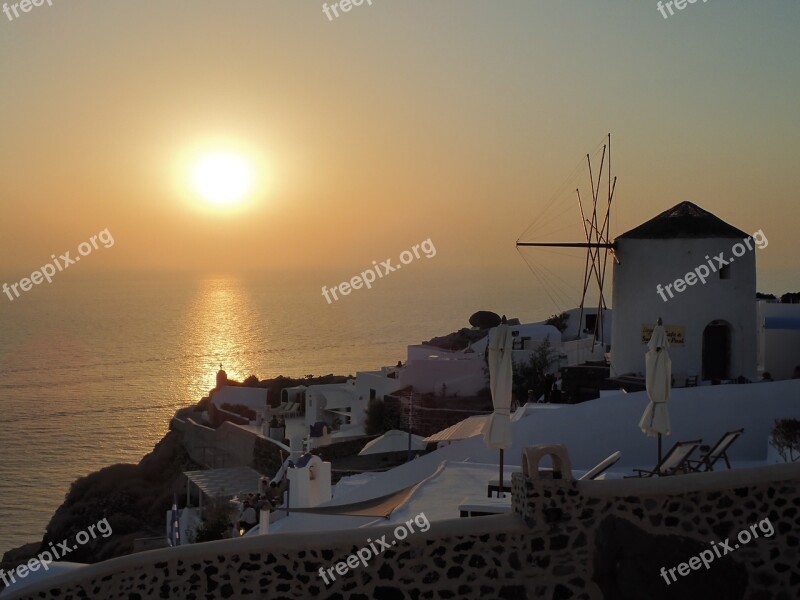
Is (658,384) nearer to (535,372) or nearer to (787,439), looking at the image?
(787,439)

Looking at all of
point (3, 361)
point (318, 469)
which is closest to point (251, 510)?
point (318, 469)

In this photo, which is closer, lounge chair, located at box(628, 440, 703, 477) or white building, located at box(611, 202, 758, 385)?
lounge chair, located at box(628, 440, 703, 477)

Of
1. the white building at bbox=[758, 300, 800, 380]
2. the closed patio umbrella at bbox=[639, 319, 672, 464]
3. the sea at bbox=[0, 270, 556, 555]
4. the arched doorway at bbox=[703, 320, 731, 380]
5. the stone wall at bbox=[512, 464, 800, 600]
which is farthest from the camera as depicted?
the sea at bbox=[0, 270, 556, 555]

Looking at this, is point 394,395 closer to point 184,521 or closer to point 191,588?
point 184,521

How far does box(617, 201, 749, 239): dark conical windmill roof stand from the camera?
52.5 ft

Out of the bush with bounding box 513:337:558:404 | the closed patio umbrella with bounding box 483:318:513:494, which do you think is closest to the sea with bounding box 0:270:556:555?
the bush with bounding box 513:337:558:404

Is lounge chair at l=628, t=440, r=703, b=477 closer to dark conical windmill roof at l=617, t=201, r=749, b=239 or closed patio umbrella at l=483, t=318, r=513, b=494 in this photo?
closed patio umbrella at l=483, t=318, r=513, b=494

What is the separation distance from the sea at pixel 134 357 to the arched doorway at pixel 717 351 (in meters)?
24.7

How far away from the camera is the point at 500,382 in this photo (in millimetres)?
9023

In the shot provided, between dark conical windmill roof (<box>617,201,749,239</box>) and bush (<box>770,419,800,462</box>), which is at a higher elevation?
dark conical windmill roof (<box>617,201,749,239</box>)

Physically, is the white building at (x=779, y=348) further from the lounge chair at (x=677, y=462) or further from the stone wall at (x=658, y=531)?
the stone wall at (x=658, y=531)

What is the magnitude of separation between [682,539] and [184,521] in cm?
1289

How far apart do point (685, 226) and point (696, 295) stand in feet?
3.91

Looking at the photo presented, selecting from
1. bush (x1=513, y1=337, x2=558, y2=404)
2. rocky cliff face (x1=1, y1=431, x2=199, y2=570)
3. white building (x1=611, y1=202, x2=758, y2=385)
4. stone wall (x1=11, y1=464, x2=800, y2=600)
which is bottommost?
rocky cliff face (x1=1, y1=431, x2=199, y2=570)
